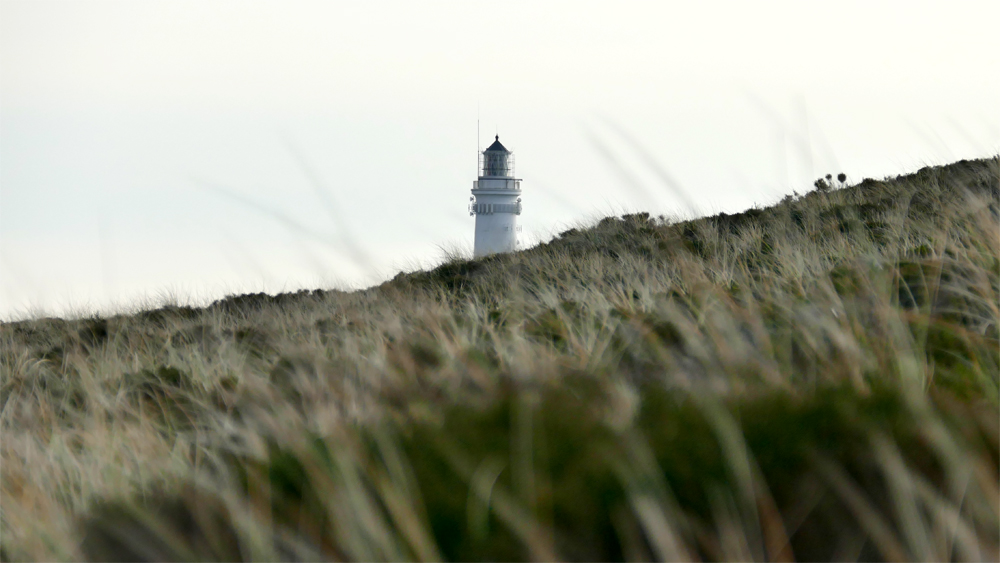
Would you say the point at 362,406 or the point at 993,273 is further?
the point at 993,273

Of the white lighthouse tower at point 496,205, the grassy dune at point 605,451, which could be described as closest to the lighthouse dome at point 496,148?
the white lighthouse tower at point 496,205

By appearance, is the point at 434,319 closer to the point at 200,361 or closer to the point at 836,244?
the point at 200,361

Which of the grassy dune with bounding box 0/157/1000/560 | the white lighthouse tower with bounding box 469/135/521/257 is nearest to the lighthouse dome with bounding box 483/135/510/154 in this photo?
the white lighthouse tower with bounding box 469/135/521/257

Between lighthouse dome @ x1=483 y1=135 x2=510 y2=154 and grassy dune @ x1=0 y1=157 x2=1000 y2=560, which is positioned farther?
lighthouse dome @ x1=483 y1=135 x2=510 y2=154

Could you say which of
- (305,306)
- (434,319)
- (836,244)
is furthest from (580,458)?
(305,306)

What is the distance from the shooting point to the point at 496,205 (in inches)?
1260

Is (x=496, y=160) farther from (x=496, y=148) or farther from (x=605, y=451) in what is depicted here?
(x=605, y=451)

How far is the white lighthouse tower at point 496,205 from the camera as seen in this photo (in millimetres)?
32031

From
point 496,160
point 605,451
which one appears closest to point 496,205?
point 496,160

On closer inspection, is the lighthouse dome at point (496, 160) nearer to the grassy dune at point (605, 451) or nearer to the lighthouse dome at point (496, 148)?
the lighthouse dome at point (496, 148)

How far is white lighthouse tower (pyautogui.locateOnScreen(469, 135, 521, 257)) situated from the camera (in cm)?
3203

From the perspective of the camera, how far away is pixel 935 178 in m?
12.3

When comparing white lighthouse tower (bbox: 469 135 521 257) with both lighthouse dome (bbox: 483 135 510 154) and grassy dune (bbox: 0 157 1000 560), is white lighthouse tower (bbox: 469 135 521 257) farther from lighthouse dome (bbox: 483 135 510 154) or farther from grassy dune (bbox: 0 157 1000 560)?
grassy dune (bbox: 0 157 1000 560)

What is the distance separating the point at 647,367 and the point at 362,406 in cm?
106
